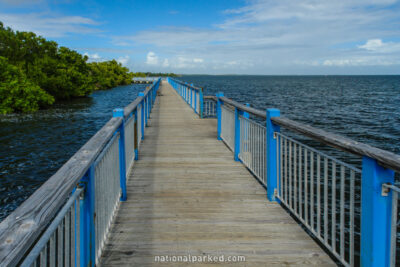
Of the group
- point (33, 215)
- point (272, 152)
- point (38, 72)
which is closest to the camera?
point (33, 215)

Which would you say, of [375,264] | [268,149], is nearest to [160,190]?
[268,149]

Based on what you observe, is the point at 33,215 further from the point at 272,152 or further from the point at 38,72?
the point at 38,72

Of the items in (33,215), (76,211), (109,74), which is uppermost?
(109,74)

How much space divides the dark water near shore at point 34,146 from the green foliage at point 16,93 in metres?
1.15

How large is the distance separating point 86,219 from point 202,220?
64.8 inches

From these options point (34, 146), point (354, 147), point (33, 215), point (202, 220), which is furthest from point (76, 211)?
point (34, 146)

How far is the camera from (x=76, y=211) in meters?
2.39

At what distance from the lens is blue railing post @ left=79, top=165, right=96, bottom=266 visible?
2508mm

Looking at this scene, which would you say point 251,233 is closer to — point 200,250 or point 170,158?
point 200,250

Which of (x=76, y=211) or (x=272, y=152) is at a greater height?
(x=272, y=152)

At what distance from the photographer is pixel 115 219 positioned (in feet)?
12.8

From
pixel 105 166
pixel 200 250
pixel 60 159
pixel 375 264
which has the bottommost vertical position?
pixel 60 159

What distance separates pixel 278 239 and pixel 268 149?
4.19 feet

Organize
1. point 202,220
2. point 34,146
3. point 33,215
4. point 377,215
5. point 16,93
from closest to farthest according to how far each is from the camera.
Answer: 1. point 33,215
2. point 377,215
3. point 202,220
4. point 34,146
5. point 16,93
